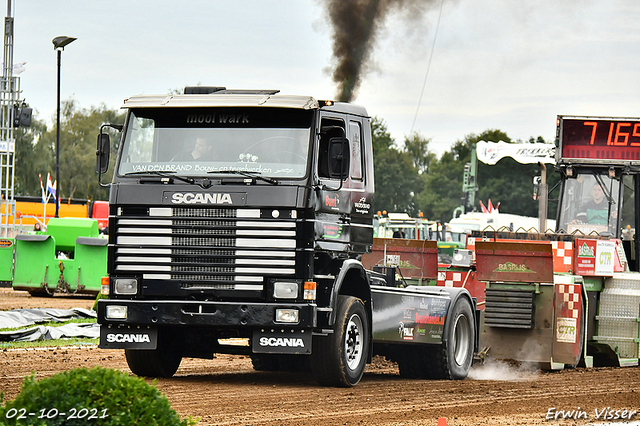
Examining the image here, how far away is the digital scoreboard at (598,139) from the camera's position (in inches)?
670

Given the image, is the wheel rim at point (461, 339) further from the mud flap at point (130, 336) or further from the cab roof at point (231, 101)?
the mud flap at point (130, 336)

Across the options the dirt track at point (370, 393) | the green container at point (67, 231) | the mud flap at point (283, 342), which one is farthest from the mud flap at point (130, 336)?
the green container at point (67, 231)

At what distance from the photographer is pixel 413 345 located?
41.8 feet

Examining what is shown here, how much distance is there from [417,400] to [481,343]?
421cm

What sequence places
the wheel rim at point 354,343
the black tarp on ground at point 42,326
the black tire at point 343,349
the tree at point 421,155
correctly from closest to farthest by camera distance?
the black tire at point 343,349, the wheel rim at point 354,343, the black tarp on ground at point 42,326, the tree at point 421,155

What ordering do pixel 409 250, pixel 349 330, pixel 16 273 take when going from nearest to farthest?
pixel 349 330 → pixel 409 250 → pixel 16 273

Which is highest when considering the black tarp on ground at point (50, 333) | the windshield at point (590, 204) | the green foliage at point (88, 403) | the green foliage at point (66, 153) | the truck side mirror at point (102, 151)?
the green foliage at point (66, 153)

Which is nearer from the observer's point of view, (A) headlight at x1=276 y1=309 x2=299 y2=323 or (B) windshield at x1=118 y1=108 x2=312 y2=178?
(A) headlight at x1=276 y1=309 x2=299 y2=323

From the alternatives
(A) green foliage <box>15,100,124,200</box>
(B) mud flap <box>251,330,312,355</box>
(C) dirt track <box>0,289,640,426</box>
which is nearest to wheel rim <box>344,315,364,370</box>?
(C) dirt track <box>0,289,640,426</box>

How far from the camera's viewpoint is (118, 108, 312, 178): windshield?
10.3m

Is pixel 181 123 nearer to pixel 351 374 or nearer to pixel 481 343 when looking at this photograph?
pixel 351 374

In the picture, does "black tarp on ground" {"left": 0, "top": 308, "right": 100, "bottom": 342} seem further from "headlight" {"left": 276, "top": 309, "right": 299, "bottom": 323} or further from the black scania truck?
"headlight" {"left": 276, "top": 309, "right": 299, "bottom": 323}

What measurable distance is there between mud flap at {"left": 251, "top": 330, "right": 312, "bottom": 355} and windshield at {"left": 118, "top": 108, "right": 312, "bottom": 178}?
1.64 m

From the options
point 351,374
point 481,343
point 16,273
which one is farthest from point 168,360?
point 16,273
